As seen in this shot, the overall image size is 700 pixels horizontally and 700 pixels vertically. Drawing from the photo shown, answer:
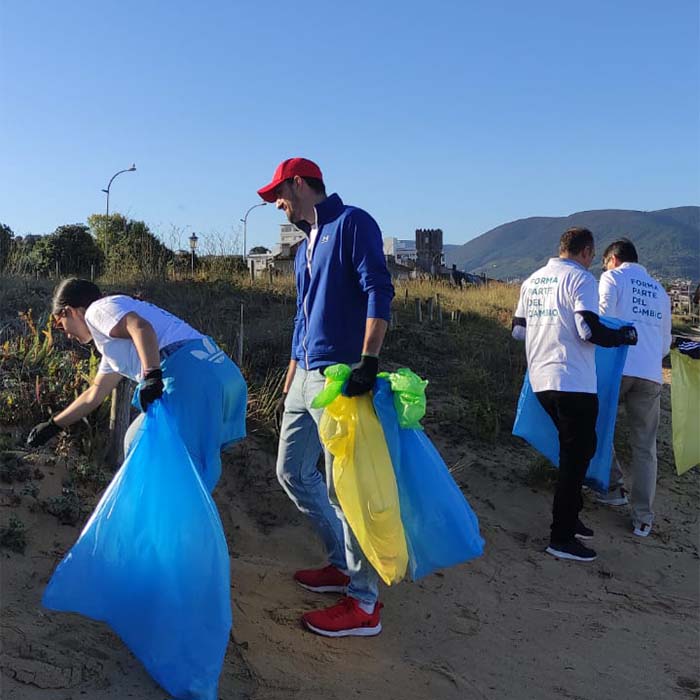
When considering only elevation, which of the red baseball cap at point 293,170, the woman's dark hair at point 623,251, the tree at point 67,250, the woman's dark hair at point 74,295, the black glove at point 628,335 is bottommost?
the black glove at point 628,335

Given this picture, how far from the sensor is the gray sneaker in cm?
526

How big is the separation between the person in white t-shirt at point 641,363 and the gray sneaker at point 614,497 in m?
0.34

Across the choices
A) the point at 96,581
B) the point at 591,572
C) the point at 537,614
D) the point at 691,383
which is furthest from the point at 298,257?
the point at 691,383

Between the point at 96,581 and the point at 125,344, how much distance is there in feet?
3.06

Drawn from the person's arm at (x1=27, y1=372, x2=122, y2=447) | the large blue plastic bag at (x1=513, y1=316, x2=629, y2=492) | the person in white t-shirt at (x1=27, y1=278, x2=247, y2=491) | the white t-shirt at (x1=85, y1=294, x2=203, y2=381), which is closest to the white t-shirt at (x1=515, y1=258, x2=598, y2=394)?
the large blue plastic bag at (x1=513, y1=316, x2=629, y2=492)

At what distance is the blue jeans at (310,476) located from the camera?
3143 millimetres

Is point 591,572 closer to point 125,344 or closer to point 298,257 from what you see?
point 298,257

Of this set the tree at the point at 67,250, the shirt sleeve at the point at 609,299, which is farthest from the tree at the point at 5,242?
the shirt sleeve at the point at 609,299

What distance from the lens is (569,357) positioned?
4203 millimetres

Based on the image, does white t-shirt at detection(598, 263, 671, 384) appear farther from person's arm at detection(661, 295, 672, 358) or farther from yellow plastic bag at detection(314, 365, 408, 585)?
yellow plastic bag at detection(314, 365, 408, 585)

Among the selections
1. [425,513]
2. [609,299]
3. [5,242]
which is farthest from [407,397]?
[5,242]

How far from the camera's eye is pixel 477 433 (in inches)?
233

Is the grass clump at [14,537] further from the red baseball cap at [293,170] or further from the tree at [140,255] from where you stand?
the tree at [140,255]

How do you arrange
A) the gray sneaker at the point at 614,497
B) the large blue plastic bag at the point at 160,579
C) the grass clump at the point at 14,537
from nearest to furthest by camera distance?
the large blue plastic bag at the point at 160,579
the grass clump at the point at 14,537
the gray sneaker at the point at 614,497
